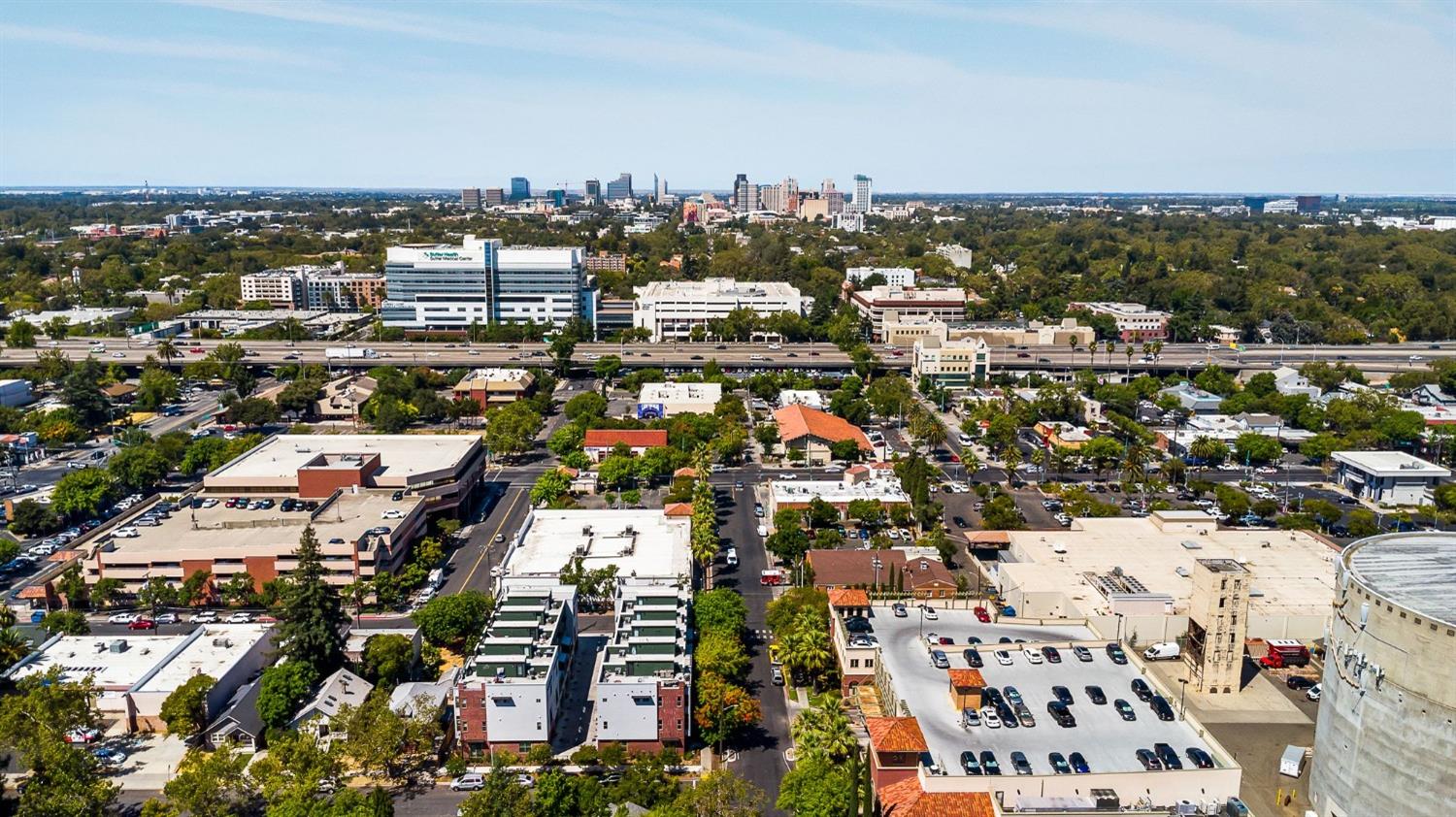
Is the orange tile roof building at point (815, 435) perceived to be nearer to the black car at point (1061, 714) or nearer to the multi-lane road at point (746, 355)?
the multi-lane road at point (746, 355)

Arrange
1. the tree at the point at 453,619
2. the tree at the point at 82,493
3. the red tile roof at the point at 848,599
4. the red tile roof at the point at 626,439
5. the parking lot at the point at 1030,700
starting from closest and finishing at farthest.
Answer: the parking lot at the point at 1030,700
the red tile roof at the point at 848,599
the tree at the point at 453,619
the tree at the point at 82,493
the red tile roof at the point at 626,439

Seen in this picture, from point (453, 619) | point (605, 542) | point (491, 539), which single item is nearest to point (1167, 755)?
point (453, 619)

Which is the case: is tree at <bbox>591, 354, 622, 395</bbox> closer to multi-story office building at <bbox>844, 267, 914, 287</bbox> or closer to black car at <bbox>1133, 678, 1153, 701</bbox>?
multi-story office building at <bbox>844, 267, 914, 287</bbox>

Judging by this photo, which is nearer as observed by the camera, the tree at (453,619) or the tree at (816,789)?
the tree at (816,789)

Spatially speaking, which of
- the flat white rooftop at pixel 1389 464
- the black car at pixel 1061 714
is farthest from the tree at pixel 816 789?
the flat white rooftop at pixel 1389 464

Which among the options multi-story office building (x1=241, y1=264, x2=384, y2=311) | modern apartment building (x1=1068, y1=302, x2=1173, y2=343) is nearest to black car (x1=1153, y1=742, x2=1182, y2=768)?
modern apartment building (x1=1068, y1=302, x2=1173, y2=343)

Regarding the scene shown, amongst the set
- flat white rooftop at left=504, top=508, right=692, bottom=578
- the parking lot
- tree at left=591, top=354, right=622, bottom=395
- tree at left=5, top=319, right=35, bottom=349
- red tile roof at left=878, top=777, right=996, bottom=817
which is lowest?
red tile roof at left=878, top=777, right=996, bottom=817

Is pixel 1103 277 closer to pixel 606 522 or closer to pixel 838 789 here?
pixel 606 522

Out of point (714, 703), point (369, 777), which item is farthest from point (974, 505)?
point (369, 777)
